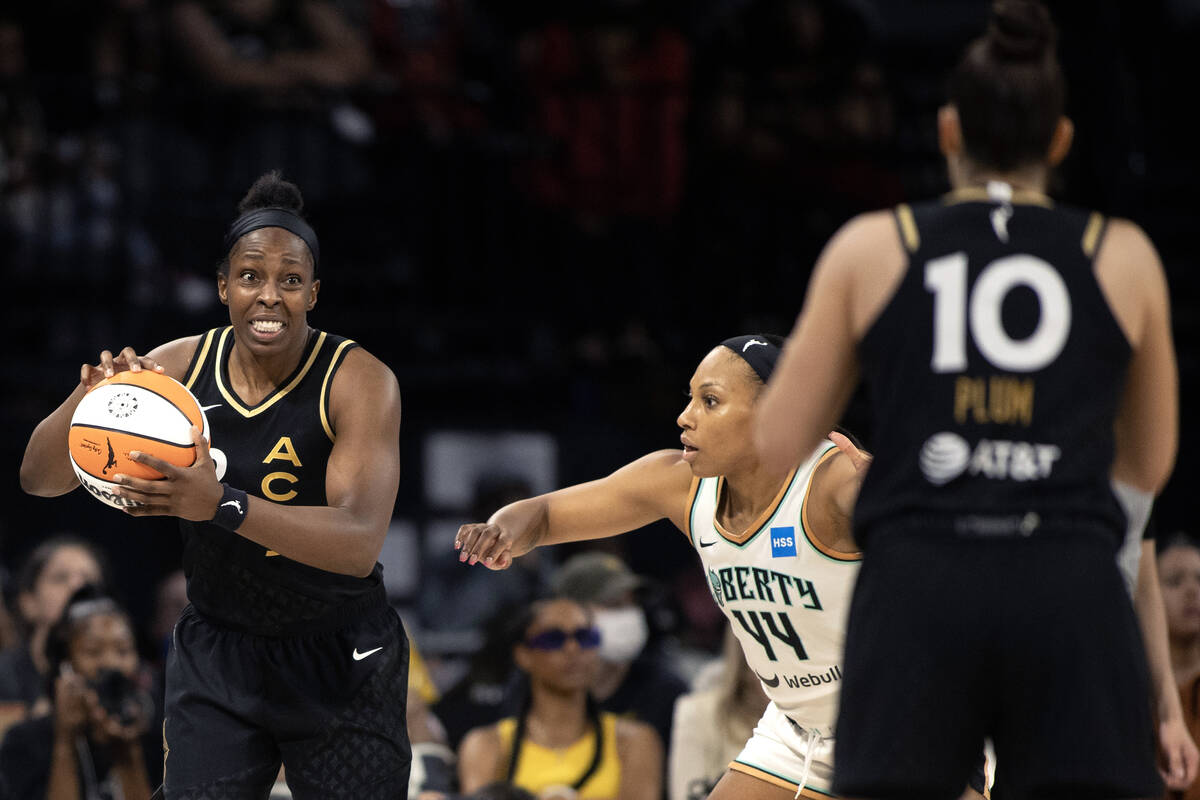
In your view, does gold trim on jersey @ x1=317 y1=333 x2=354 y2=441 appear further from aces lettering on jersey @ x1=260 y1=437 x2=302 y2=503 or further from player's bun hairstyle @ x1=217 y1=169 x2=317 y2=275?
player's bun hairstyle @ x1=217 y1=169 x2=317 y2=275

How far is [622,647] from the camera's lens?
746 centimetres

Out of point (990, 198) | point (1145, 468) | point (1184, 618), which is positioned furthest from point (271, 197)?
point (1184, 618)

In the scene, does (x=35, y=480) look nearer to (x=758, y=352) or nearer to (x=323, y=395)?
(x=323, y=395)

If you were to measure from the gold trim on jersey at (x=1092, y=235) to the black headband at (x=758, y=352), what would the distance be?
147cm

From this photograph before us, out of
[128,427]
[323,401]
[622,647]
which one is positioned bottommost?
[622,647]

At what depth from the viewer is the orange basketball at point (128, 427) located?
3.95m

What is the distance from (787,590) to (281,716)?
4.28 ft

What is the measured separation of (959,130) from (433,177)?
646cm

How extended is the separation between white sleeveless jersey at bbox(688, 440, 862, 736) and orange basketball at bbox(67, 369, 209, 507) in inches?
53.1

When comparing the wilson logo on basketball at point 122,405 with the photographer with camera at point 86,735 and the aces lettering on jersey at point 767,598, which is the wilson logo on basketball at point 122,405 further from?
the photographer with camera at point 86,735

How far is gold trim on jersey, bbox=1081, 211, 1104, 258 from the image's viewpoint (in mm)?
2953

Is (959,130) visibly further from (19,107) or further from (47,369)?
(19,107)

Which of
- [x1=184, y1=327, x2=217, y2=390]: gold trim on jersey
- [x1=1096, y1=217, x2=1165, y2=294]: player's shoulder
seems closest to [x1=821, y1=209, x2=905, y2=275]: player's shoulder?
[x1=1096, y1=217, x2=1165, y2=294]: player's shoulder

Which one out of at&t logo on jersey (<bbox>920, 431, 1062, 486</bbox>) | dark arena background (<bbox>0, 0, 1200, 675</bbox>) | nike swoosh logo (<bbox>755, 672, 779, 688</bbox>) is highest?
dark arena background (<bbox>0, 0, 1200, 675</bbox>)
